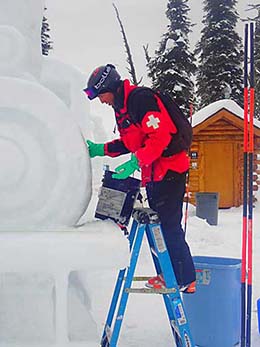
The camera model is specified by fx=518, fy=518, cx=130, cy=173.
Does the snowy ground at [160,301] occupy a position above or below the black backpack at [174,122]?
below

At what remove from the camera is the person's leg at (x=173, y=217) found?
9.68ft

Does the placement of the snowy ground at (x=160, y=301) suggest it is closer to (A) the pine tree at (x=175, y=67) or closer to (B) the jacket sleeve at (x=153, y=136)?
(B) the jacket sleeve at (x=153, y=136)

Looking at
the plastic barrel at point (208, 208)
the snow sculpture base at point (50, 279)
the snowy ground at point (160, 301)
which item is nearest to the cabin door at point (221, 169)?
the plastic barrel at point (208, 208)

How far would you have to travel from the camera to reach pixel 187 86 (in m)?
18.4

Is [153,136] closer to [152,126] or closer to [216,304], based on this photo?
[152,126]

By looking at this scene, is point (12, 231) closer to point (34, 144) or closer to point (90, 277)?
point (34, 144)

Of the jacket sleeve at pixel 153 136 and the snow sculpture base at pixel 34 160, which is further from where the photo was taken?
the jacket sleeve at pixel 153 136

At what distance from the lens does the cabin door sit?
44.9ft

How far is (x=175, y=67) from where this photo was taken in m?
18.5

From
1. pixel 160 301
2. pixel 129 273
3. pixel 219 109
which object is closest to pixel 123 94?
pixel 129 273

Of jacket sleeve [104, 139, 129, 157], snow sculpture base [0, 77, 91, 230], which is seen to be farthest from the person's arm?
jacket sleeve [104, 139, 129, 157]

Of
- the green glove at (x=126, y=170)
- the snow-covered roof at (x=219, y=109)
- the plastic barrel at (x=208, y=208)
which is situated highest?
the snow-covered roof at (x=219, y=109)

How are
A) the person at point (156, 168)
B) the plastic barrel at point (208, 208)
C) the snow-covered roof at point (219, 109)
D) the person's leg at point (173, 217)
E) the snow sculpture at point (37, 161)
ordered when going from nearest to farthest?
1. the snow sculpture at point (37, 161)
2. the person at point (156, 168)
3. the person's leg at point (173, 217)
4. the plastic barrel at point (208, 208)
5. the snow-covered roof at point (219, 109)

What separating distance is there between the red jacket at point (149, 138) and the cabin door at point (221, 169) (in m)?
10.7
